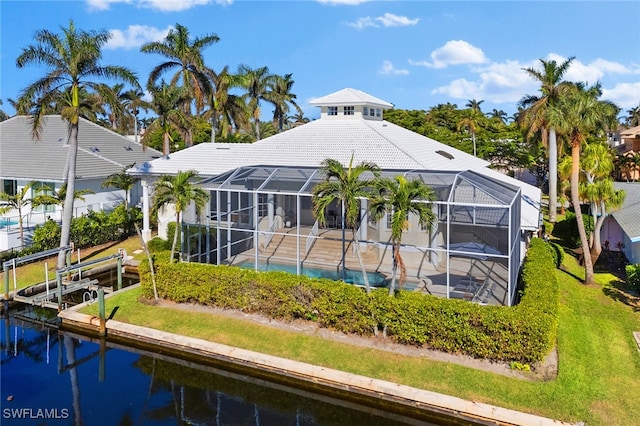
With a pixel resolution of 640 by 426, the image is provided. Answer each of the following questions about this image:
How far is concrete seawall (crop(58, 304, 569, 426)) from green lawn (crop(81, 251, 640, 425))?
0.32 meters

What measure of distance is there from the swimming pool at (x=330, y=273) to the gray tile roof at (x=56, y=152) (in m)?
15.2

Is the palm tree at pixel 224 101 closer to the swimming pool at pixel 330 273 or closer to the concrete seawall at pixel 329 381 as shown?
the swimming pool at pixel 330 273

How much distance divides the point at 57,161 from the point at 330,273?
68.2ft

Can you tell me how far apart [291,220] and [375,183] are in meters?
10.2

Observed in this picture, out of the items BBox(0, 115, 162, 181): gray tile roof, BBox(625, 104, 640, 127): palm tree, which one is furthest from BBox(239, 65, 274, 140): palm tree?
BBox(625, 104, 640, 127): palm tree

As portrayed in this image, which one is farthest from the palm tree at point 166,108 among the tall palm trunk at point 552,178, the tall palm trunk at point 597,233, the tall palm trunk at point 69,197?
the tall palm trunk at point 552,178

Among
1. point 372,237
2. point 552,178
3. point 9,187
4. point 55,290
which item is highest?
point 552,178

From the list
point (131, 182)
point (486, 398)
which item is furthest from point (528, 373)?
point (131, 182)

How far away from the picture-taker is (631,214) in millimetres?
22641

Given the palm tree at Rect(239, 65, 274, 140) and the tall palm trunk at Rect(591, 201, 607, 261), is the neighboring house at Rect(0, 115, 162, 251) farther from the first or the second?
the tall palm trunk at Rect(591, 201, 607, 261)

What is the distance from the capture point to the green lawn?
35.9 feet

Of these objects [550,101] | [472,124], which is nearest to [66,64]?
[550,101]

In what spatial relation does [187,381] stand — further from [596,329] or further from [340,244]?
[596,329]

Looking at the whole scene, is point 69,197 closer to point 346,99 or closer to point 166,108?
point 166,108
